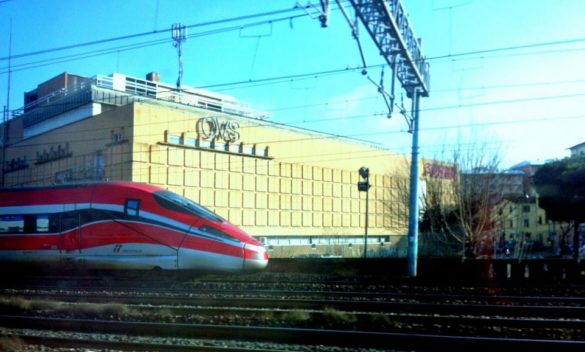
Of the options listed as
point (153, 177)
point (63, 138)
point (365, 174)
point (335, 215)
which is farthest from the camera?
point (335, 215)

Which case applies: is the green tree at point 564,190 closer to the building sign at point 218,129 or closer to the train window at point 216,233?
the train window at point 216,233

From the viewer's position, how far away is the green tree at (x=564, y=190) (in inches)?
1227

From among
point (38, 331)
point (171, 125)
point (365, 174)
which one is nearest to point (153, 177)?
point (171, 125)

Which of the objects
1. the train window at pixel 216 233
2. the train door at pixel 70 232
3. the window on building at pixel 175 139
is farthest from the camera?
the window on building at pixel 175 139

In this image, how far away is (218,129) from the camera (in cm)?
4919

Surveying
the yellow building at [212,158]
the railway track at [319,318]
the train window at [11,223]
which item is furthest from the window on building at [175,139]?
the railway track at [319,318]

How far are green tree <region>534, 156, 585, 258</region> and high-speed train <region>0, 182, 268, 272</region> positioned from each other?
19.3 meters

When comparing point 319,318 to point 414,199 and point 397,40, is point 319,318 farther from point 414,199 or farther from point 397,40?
point 414,199

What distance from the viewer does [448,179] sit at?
36.2 metres

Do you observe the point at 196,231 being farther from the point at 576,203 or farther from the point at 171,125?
the point at 171,125

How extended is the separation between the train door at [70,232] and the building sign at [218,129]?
2659 centimetres

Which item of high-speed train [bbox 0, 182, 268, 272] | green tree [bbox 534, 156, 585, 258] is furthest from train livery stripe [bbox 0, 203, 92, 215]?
green tree [bbox 534, 156, 585, 258]

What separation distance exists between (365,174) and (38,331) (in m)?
20.0

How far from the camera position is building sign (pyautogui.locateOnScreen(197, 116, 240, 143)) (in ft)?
157
